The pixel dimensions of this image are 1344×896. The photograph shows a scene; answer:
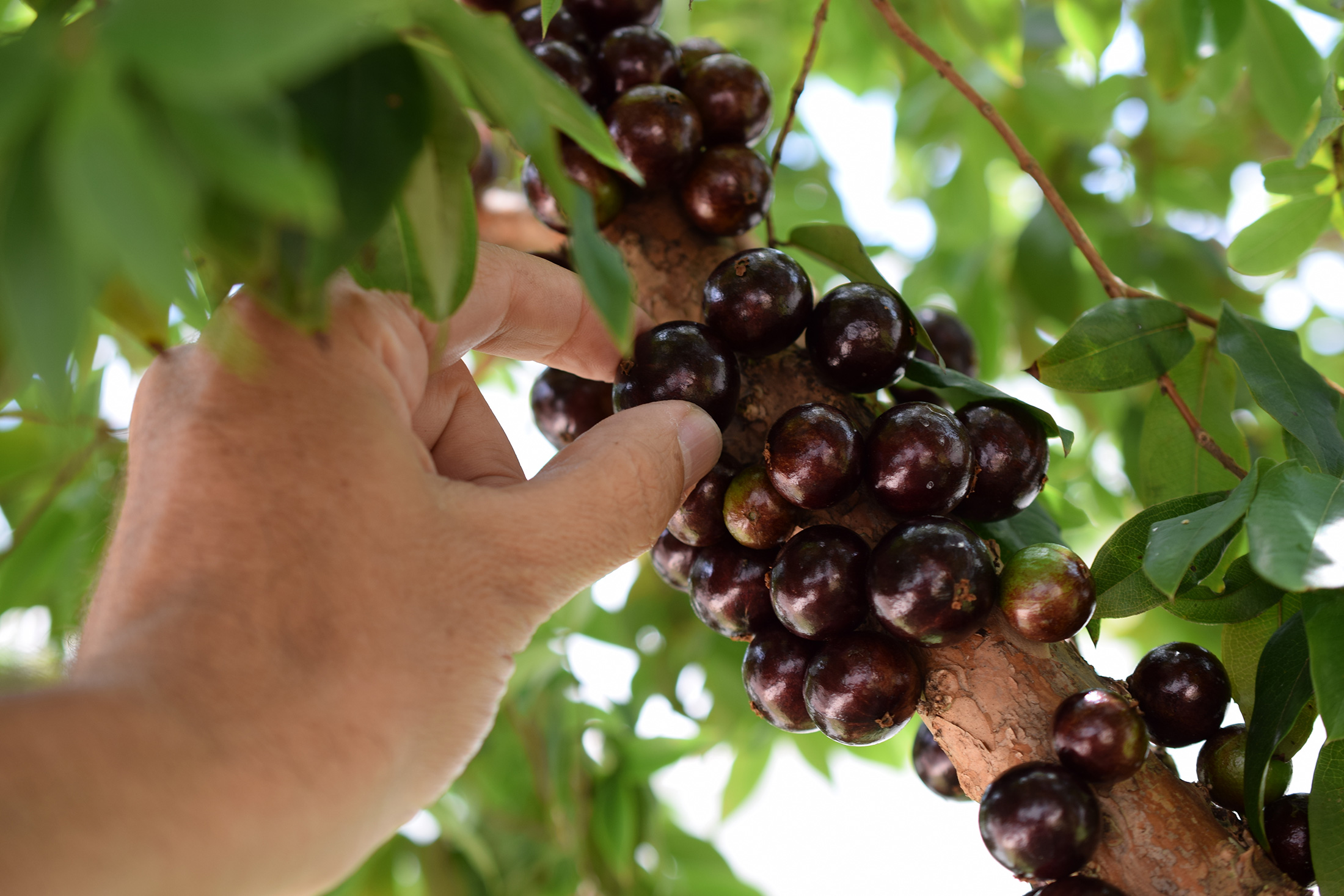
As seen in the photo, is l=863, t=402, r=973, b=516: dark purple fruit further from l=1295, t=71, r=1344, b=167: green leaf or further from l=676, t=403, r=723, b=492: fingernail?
l=1295, t=71, r=1344, b=167: green leaf

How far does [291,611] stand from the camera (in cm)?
55

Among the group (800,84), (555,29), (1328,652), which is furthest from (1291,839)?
(555,29)

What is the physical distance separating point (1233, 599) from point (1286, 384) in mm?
198

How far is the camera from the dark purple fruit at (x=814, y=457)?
0.74 metres

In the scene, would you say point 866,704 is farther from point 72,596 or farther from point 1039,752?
point 72,596

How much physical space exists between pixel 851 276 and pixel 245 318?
23.3 inches

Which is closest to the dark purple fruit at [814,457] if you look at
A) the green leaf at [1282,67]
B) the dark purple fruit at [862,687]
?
the dark purple fruit at [862,687]

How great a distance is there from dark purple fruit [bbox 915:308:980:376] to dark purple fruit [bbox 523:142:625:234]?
41cm

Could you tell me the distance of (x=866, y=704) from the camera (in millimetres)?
718

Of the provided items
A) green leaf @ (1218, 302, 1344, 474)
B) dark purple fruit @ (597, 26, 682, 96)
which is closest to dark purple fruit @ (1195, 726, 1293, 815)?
green leaf @ (1218, 302, 1344, 474)

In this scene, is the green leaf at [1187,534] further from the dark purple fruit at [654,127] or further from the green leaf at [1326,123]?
the dark purple fruit at [654,127]

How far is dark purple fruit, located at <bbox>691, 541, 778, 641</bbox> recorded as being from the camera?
80cm

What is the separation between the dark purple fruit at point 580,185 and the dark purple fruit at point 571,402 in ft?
0.51

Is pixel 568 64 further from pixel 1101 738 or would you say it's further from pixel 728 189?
pixel 1101 738
